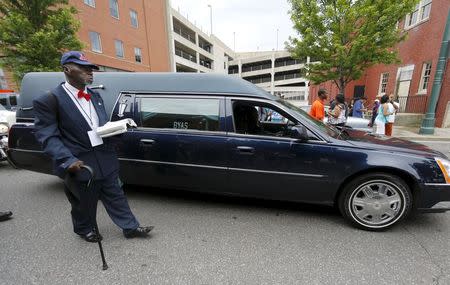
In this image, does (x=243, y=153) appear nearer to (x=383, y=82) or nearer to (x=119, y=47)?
(x=383, y=82)

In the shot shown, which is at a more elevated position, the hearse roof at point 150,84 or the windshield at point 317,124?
the hearse roof at point 150,84

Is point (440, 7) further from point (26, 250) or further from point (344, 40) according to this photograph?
point (26, 250)

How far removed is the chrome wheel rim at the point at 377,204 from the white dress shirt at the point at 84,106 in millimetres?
2917

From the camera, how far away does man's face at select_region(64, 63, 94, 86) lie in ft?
6.61

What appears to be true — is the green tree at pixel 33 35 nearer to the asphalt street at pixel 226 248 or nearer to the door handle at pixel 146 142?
the asphalt street at pixel 226 248

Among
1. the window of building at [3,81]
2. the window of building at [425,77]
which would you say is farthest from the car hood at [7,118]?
the window of building at [425,77]

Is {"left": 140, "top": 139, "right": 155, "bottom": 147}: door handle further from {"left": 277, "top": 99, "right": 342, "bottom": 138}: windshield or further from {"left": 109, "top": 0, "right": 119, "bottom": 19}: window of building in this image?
{"left": 109, "top": 0, "right": 119, "bottom": 19}: window of building

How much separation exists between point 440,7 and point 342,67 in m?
5.61

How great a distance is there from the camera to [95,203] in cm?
242

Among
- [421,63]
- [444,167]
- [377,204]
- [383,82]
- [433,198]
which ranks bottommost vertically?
[377,204]

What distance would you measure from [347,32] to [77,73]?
11.0 m

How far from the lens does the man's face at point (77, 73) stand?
2016 mm

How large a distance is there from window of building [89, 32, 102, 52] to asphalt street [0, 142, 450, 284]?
63.7 feet

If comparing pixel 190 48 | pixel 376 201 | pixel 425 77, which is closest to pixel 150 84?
pixel 376 201
